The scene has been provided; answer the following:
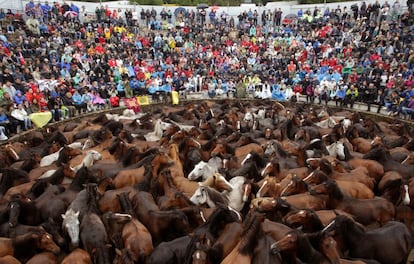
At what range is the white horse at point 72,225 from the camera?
6.16 m

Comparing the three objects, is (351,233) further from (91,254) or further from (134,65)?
(134,65)

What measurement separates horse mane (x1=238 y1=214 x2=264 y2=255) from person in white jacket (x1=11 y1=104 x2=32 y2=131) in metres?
11.7

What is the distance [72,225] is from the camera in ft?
20.7

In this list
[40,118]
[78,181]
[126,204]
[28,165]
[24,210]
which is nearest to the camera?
[126,204]

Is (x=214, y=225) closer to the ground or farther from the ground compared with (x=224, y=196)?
farther from the ground

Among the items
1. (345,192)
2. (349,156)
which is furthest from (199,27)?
(345,192)

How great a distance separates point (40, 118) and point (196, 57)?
1257 cm

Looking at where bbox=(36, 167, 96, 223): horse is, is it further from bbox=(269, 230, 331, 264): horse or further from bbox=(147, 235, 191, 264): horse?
bbox=(269, 230, 331, 264): horse

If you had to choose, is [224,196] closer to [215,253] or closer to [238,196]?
[238,196]

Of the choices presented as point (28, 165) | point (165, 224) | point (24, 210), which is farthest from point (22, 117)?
point (165, 224)

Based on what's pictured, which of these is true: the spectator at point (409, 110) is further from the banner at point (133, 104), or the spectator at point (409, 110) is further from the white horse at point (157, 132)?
the banner at point (133, 104)

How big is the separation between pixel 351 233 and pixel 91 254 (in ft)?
13.5

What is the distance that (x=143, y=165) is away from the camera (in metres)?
8.72

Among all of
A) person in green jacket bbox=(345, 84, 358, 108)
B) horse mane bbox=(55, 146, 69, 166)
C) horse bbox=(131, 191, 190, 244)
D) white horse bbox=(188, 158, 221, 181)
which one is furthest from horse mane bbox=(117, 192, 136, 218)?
person in green jacket bbox=(345, 84, 358, 108)
